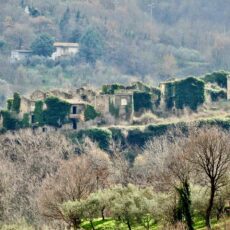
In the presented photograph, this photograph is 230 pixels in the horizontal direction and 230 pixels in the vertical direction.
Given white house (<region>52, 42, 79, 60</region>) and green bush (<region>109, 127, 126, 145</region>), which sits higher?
white house (<region>52, 42, 79, 60</region>)

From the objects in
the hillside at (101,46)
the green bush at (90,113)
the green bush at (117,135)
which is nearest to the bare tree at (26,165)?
the green bush at (117,135)

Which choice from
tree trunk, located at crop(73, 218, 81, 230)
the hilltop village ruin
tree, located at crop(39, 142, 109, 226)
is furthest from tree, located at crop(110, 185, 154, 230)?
the hilltop village ruin

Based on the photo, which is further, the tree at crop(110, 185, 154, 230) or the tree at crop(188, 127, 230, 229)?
the tree at crop(110, 185, 154, 230)

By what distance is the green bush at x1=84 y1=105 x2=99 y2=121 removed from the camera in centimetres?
9656

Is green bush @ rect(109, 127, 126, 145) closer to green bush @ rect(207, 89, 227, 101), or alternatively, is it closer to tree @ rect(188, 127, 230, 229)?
green bush @ rect(207, 89, 227, 101)

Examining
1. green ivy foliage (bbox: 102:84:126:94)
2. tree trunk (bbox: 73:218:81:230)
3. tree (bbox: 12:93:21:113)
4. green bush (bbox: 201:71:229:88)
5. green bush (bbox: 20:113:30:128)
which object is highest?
green bush (bbox: 201:71:229:88)

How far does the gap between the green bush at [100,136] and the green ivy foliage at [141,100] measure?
6511mm

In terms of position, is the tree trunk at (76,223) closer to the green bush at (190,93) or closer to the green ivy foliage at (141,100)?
the green ivy foliage at (141,100)

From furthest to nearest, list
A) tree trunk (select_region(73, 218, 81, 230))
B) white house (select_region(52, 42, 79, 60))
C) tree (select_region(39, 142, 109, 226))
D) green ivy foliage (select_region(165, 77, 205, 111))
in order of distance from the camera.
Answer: white house (select_region(52, 42, 79, 60)) < green ivy foliage (select_region(165, 77, 205, 111)) < tree (select_region(39, 142, 109, 226)) < tree trunk (select_region(73, 218, 81, 230))

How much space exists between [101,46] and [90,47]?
5684 mm

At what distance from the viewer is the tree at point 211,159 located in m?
52.6

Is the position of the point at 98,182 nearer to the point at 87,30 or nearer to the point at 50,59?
the point at 50,59

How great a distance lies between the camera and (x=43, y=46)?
153 m

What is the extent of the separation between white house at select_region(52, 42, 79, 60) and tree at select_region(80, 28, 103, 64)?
0.93 m
